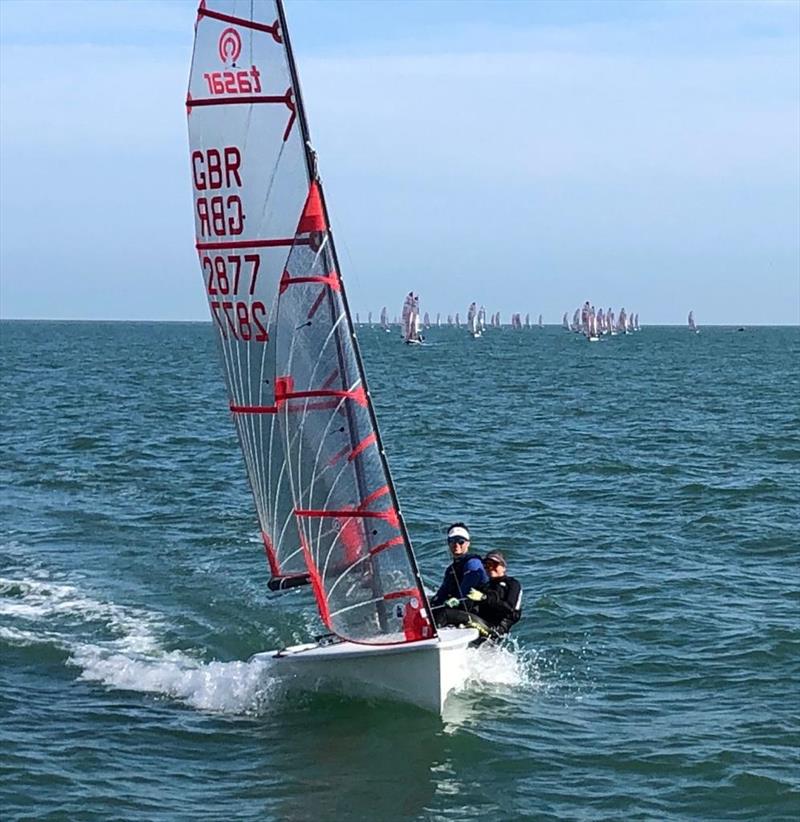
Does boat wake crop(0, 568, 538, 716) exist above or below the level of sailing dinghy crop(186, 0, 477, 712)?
below

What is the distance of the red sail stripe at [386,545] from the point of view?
12711 millimetres

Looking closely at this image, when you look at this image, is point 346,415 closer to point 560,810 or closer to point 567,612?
point 560,810

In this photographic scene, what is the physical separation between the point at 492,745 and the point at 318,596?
2.18 metres

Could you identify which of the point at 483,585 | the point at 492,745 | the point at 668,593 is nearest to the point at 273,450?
the point at 483,585

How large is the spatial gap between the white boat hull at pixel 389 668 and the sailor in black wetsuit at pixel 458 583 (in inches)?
9.5

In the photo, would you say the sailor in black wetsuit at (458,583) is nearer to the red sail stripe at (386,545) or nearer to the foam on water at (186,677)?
the red sail stripe at (386,545)

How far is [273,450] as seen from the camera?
1348 cm

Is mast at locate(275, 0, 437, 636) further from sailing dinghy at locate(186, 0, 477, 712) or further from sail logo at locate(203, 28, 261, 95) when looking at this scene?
sail logo at locate(203, 28, 261, 95)

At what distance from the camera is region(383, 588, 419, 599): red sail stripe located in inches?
494

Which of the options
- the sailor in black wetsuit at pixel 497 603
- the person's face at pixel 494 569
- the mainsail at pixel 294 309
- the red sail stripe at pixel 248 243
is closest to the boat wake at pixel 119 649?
the mainsail at pixel 294 309

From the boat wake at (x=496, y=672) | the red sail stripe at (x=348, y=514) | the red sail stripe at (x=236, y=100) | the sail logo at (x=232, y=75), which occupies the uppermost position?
the sail logo at (x=232, y=75)

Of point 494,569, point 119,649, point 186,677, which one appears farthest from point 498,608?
point 119,649

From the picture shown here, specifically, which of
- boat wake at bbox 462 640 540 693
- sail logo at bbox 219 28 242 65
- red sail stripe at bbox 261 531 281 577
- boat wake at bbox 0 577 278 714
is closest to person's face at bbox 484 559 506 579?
boat wake at bbox 462 640 540 693

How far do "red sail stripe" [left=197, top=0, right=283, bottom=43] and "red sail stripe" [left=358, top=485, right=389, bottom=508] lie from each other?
3.87 m
